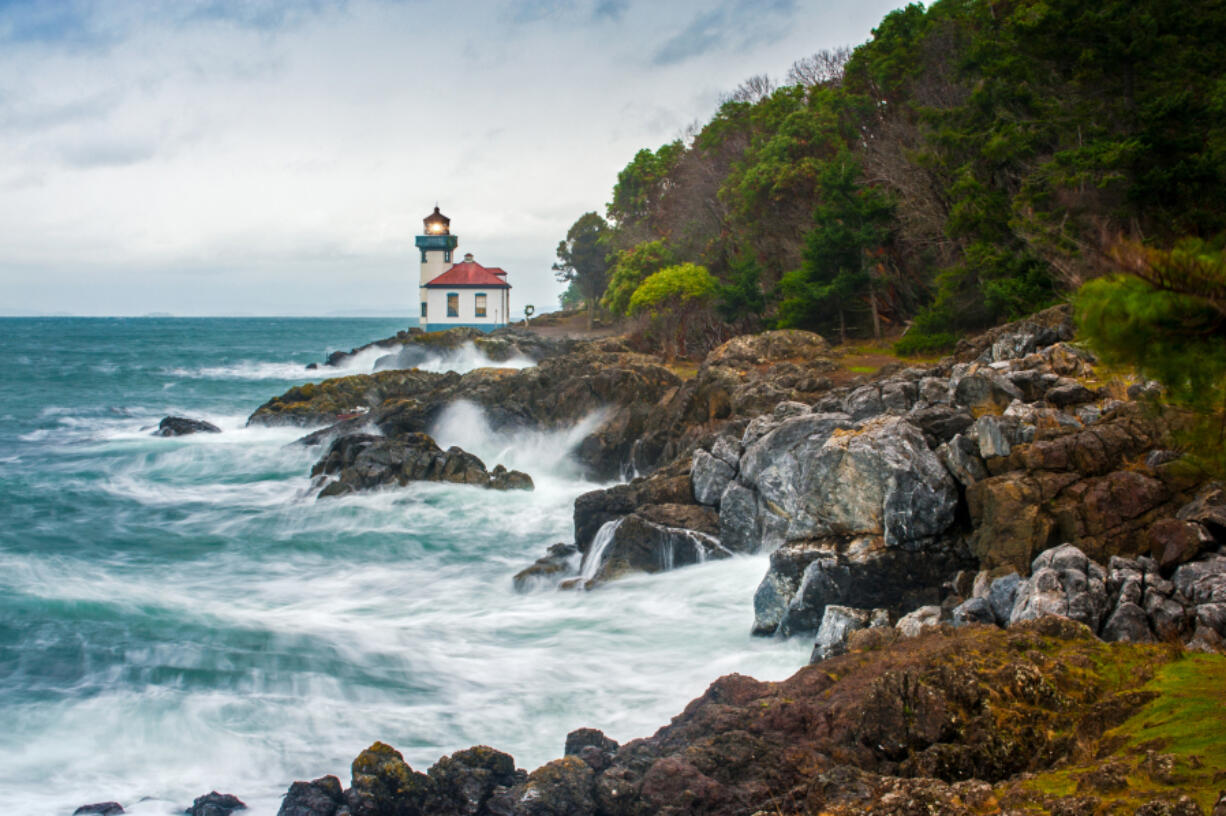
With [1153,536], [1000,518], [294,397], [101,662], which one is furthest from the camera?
[294,397]

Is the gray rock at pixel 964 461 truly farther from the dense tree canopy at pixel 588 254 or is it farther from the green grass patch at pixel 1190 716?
the dense tree canopy at pixel 588 254

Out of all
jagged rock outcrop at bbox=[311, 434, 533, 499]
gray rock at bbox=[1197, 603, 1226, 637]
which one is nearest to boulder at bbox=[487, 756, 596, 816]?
gray rock at bbox=[1197, 603, 1226, 637]

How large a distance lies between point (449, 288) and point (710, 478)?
45.9 meters

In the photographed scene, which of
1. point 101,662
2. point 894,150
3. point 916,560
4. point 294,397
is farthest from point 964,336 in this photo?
point 294,397

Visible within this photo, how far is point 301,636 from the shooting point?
38.4 feet

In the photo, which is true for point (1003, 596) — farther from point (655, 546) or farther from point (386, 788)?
point (655, 546)

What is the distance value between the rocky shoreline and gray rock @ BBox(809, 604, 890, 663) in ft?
0.10

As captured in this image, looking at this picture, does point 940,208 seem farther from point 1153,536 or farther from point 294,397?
point 294,397

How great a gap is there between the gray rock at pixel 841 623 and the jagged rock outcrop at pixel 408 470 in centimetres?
1190

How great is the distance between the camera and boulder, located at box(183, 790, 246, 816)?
7078mm

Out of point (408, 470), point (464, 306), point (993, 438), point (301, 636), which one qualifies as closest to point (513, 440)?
point (408, 470)

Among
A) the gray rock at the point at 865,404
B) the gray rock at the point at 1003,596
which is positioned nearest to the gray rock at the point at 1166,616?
the gray rock at the point at 1003,596

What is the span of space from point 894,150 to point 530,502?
18.0m

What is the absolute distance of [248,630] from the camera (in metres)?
12.0
